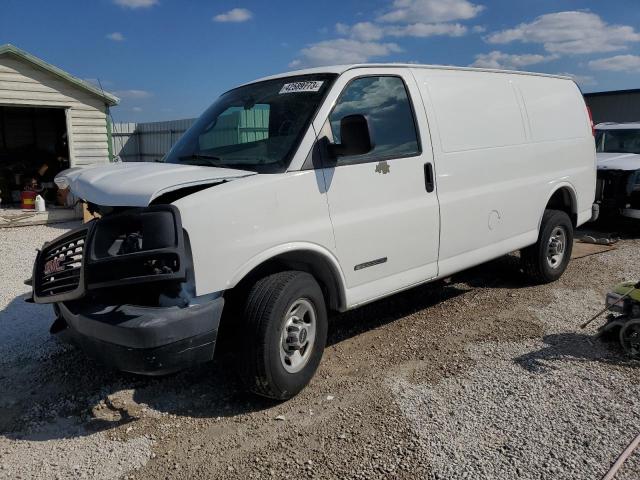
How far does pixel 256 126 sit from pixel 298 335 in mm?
1635

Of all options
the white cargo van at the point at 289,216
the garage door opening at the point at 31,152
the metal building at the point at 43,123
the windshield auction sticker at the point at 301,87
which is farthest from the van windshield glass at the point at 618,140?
the garage door opening at the point at 31,152

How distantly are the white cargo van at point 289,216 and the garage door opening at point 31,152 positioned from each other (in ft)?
32.1

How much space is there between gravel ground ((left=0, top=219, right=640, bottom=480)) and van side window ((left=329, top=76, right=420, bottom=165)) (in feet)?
5.37

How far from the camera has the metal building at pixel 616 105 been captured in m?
18.7

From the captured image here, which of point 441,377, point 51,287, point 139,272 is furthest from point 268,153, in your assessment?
point 441,377

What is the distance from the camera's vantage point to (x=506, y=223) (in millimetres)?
5230

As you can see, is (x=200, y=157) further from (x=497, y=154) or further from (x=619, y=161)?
(x=619, y=161)

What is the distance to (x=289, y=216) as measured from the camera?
11.3 feet

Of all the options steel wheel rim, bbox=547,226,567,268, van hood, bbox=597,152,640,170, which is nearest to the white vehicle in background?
van hood, bbox=597,152,640,170

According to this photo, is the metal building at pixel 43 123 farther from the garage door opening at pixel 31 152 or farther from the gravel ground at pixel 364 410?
the gravel ground at pixel 364 410

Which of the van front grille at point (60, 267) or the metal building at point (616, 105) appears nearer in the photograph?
the van front grille at point (60, 267)

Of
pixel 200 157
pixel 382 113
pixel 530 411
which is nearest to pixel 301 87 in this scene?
pixel 382 113

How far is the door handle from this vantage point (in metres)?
4.32

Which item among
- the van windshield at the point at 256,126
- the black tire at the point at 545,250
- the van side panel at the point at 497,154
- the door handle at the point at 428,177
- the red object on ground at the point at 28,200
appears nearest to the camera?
the van windshield at the point at 256,126
